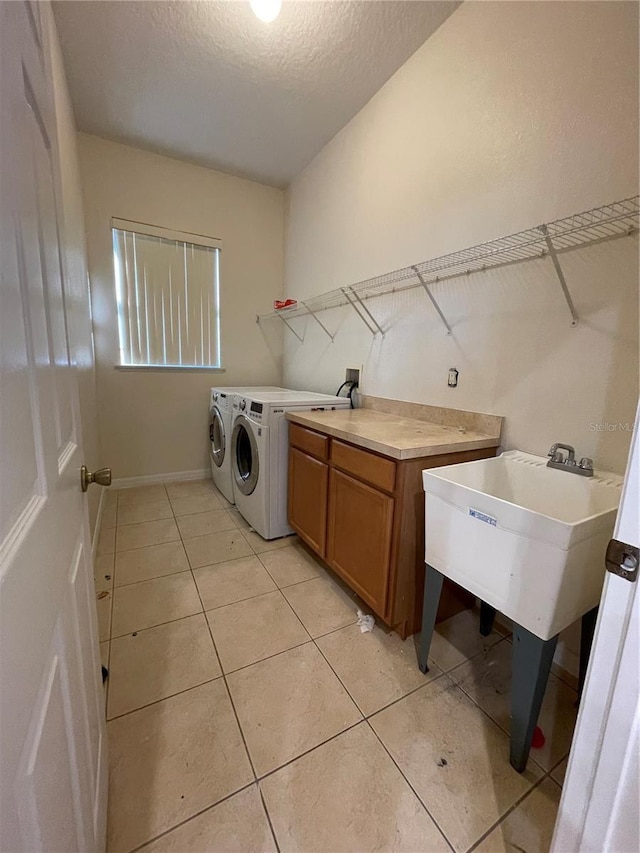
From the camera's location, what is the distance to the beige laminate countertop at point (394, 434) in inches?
55.4

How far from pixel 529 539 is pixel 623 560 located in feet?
1.50

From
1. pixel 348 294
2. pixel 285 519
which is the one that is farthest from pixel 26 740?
pixel 348 294

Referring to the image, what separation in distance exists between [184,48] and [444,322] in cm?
204

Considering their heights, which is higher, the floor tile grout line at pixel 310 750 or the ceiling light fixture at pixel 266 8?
the ceiling light fixture at pixel 266 8

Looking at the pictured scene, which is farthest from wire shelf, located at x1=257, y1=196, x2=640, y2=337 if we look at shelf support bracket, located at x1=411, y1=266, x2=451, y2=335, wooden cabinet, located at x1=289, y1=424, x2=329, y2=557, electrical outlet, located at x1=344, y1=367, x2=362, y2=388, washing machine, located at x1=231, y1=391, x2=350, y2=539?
wooden cabinet, located at x1=289, y1=424, x2=329, y2=557

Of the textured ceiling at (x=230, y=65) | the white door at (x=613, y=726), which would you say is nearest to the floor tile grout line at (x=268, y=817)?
the white door at (x=613, y=726)

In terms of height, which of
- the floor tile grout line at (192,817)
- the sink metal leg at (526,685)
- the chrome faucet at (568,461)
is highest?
the chrome faucet at (568,461)

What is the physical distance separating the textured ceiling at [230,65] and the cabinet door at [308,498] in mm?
2180

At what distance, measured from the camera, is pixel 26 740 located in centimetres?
41

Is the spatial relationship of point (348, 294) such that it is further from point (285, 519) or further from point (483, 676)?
point (483, 676)

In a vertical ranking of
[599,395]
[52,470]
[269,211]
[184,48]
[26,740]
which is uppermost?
[184,48]

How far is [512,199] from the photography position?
1.52 metres

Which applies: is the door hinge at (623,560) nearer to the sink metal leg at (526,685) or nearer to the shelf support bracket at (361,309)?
the sink metal leg at (526,685)

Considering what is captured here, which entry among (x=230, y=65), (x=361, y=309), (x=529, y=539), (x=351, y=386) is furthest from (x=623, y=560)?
(x=230, y=65)
